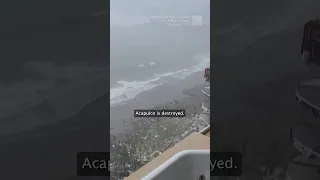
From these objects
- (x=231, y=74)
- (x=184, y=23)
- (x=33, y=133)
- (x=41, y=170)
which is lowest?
(x=41, y=170)

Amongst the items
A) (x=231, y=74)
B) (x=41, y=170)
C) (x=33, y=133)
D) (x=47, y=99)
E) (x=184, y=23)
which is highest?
(x=184, y=23)

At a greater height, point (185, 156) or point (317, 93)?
point (317, 93)

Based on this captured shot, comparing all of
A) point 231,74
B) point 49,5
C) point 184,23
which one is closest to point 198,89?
point 231,74

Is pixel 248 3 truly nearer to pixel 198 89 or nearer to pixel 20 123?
pixel 198 89

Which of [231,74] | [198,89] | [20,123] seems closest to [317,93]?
[231,74]

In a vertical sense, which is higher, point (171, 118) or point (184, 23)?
point (184, 23)

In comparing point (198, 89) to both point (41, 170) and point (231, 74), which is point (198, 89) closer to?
point (231, 74)
